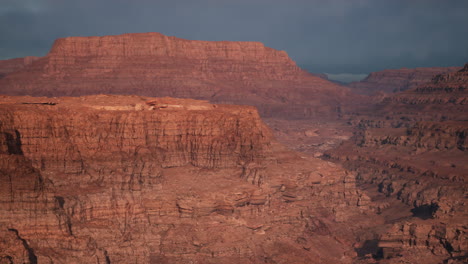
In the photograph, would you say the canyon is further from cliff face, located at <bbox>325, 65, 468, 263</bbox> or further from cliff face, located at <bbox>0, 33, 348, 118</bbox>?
cliff face, located at <bbox>0, 33, 348, 118</bbox>

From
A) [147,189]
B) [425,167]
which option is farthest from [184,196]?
[425,167]

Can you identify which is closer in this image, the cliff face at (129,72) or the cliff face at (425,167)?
the cliff face at (425,167)

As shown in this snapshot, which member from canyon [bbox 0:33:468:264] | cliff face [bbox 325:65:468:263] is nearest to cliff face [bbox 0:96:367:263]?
canyon [bbox 0:33:468:264]

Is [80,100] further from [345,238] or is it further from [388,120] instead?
[388,120]

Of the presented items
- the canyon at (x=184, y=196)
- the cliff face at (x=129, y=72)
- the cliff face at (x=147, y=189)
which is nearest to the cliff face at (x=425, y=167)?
the canyon at (x=184, y=196)

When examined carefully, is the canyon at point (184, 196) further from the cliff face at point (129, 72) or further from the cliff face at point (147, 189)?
the cliff face at point (129, 72)
